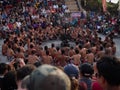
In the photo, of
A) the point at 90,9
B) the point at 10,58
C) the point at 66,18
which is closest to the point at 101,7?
the point at 90,9

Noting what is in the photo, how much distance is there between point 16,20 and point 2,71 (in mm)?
20271

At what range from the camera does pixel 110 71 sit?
11.4ft

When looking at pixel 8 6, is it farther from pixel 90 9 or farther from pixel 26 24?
pixel 90 9

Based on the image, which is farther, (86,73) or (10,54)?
(10,54)

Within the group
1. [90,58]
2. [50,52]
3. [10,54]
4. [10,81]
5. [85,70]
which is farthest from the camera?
[10,54]

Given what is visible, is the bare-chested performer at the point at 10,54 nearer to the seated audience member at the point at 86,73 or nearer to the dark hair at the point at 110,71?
the seated audience member at the point at 86,73

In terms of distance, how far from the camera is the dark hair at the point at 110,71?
3.46 meters

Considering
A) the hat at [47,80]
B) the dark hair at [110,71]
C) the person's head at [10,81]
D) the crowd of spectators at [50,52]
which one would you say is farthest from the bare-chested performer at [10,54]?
the hat at [47,80]

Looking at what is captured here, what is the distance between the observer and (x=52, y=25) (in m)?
26.4

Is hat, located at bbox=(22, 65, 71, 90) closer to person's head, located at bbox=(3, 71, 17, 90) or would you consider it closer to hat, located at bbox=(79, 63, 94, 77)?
person's head, located at bbox=(3, 71, 17, 90)

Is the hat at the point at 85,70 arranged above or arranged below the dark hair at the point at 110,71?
below

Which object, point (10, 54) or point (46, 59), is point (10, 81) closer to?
point (46, 59)

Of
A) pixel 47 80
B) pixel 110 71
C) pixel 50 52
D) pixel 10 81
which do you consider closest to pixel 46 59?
pixel 50 52

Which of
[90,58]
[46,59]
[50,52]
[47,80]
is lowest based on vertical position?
[50,52]
